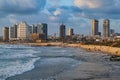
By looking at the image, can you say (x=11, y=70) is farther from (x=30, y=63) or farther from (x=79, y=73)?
(x=30, y=63)

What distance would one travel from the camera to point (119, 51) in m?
89.6

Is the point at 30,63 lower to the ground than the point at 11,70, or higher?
lower

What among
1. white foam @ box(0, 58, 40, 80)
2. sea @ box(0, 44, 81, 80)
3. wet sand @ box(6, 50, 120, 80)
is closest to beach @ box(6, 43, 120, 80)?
wet sand @ box(6, 50, 120, 80)

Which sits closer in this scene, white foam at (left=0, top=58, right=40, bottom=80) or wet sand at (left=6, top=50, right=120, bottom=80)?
wet sand at (left=6, top=50, right=120, bottom=80)

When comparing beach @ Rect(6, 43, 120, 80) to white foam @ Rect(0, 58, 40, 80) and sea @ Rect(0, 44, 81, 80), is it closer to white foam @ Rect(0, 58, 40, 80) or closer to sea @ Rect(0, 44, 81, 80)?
sea @ Rect(0, 44, 81, 80)


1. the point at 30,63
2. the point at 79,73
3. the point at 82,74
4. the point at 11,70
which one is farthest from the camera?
the point at 30,63

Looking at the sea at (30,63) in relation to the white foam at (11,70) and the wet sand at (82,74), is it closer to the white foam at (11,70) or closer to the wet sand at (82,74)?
the white foam at (11,70)

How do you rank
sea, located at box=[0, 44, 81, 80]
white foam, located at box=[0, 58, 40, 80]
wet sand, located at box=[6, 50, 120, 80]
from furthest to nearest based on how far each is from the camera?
sea, located at box=[0, 44, 81, 80] < white foam, located at box=[0, 58, 40, 80] < wet sand, located at box=[6, 50, 120, 80]

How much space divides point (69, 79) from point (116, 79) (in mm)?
4156

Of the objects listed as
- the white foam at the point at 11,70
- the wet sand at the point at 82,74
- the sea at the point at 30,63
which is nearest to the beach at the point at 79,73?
the wet sand at the point at 82,74

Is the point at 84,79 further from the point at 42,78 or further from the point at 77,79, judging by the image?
the point at 42,78

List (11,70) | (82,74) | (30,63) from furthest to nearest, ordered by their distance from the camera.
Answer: (30,63) < (11,70) < (82,74)

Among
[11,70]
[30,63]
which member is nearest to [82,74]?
[11,70]

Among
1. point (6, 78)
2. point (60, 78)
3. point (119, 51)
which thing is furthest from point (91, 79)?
point (119, 51)
